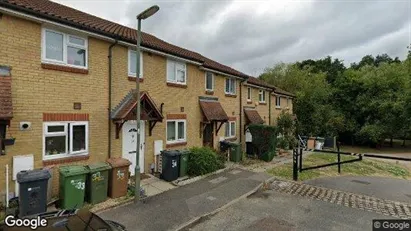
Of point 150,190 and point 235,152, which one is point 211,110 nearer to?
point 235,152

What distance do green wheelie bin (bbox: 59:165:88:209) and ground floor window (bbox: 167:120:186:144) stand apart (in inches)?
192

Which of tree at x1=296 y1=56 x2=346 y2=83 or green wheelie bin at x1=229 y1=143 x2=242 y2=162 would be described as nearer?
green wheelie bin at x1=229 y1=143 x2=242 y2=162

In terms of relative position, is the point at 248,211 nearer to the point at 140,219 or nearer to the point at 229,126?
the point at 140,219

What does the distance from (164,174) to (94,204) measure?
124 inches

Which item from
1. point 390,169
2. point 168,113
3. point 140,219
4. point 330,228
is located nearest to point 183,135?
point 168,113

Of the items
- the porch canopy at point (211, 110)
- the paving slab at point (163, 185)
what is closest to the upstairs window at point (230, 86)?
the porch canopy at point (211, 110)

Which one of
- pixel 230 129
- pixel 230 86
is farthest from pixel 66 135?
pixel 230 86

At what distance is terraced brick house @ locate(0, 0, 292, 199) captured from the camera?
674 cm

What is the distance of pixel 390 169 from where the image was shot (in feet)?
51.4

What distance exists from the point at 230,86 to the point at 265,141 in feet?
14.1

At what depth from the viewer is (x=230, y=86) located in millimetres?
16609

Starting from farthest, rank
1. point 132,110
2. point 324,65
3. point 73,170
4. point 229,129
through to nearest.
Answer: point 324,65, point 229,129, point 132,110, point 73,170

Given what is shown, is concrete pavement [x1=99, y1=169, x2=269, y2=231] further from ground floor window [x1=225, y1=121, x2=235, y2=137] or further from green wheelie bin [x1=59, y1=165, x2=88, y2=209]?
ground floor window [x1=225, y1=121, x2=235, y2=137]

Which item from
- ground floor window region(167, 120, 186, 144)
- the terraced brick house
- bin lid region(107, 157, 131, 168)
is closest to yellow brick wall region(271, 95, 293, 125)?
the terraced brick house
